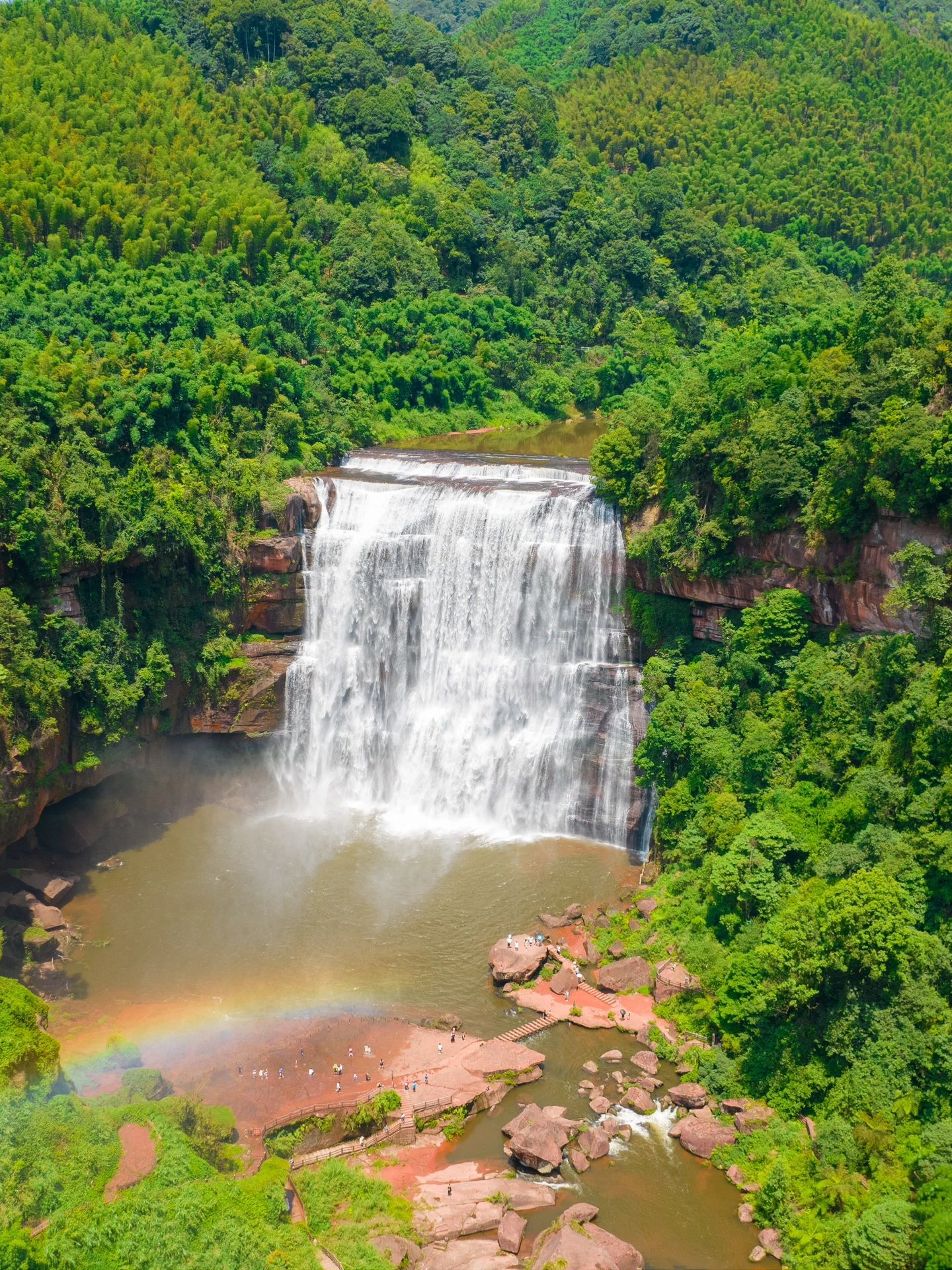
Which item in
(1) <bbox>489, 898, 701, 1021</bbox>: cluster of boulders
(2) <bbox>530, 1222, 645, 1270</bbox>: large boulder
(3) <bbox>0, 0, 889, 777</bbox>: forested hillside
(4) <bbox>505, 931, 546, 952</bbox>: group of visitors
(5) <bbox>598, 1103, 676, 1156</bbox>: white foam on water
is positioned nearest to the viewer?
(2) <bbox>530, 1222, 645, 1270</bbox>: large boulder

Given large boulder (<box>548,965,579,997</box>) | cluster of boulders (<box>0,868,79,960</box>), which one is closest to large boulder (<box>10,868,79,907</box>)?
cluster of boulders (<box>0,868,79,960</box>)

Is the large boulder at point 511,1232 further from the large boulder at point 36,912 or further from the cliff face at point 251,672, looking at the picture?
the cliff face at point 251,672

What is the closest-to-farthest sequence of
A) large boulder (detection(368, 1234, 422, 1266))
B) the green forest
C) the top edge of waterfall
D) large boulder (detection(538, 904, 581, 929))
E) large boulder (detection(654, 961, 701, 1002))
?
large boulder (detection(368, 1234, 422, 1266)), the green forest, large boulder (detection(654, 961, 701, 1002)), large boulder (detection(538, 904, 581, 929)), the top edge of waterfall

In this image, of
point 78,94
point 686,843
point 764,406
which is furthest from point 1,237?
point 686,843

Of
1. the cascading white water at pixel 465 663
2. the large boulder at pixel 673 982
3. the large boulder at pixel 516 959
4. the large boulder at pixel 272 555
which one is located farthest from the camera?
the large boulder at pixel 272 555

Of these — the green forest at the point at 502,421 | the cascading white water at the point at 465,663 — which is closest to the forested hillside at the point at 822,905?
the green forest at the point at 502,421

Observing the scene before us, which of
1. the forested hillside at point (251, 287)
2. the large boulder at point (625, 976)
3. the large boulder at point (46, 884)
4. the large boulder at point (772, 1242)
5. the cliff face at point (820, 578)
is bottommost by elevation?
the large boulder at point (772, 1242)

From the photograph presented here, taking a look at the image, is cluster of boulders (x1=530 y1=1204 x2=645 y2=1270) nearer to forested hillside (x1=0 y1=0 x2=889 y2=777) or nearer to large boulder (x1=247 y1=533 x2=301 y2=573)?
forested hillside (x1=0 y1=0 x2=889 y2=777)
